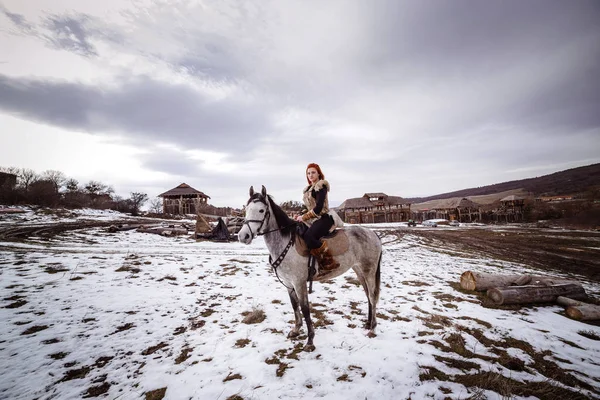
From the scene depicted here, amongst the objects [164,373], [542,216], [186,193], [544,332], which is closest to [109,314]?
[164,373]

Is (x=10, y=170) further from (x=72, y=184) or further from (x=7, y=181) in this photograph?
(x=7, y=181)

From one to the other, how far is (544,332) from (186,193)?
55.2 meters

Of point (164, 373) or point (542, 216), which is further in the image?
point (542, 216)

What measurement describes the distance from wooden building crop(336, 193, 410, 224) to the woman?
49.7 metres

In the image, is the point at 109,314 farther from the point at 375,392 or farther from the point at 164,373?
the point at 375,392

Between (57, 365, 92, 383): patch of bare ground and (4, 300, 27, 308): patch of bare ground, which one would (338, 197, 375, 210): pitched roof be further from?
(57, 365, 92, 383): patch of bare ground

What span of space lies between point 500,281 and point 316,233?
702 centimetres

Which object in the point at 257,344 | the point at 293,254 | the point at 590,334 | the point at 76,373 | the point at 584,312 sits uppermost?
the point at 293,254

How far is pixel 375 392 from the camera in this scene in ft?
10.2

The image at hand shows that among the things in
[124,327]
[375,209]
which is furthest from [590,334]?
[375,209]

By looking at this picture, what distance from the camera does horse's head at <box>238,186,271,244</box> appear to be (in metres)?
3.86

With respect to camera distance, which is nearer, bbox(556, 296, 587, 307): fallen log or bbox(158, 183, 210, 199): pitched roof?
bbox(556, 296, 587, 307): fallen log

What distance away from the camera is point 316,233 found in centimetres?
435

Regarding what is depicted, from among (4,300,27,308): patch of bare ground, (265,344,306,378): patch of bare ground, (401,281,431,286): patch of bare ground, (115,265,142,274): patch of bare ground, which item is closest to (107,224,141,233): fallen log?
(115,265,142,274): patch of bare ground
